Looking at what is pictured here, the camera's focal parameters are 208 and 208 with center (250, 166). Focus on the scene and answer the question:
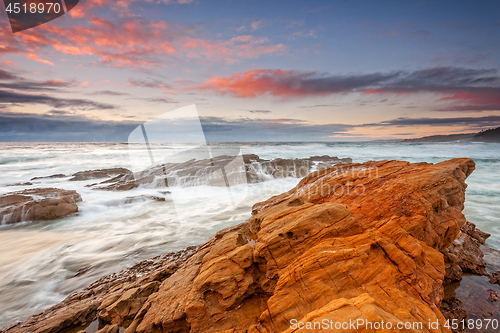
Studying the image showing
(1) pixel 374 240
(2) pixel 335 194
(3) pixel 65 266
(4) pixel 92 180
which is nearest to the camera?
(1) pixel 374 240

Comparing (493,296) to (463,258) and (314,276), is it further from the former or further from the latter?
(314,276)

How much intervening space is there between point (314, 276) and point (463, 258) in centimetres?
645

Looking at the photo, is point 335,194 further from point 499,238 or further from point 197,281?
point 499,238

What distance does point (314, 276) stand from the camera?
12.2ft

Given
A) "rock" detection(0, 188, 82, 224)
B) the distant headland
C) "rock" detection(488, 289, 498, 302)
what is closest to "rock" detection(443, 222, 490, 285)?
"rock" detection(488, 289, 498, 302)

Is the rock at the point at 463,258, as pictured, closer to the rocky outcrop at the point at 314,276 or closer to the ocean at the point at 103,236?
the rocky outcrop at the point at 314,276

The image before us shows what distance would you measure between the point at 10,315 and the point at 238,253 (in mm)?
7298

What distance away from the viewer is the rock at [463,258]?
596 cm

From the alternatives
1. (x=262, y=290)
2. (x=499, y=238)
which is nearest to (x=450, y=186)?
(x=262, y=290)

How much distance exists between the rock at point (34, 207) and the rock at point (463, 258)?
61.9 feet

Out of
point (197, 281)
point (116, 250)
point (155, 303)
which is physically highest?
point (197, 281)

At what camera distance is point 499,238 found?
29.2 ft

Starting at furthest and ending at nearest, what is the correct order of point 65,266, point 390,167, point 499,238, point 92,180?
point 92,180 → point 499,238 → point 65,266 → point 390,167

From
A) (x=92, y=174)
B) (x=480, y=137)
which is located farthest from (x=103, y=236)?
(x=480, y=137)
